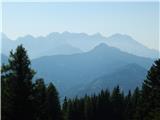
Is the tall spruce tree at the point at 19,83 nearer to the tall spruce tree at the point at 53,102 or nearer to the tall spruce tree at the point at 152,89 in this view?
the tall spruce tree at the point at 152,89

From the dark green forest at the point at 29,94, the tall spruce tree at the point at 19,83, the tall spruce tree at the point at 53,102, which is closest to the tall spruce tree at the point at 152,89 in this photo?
the dark green forest at the point at 29,94

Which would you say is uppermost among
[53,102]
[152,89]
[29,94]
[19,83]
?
[53,102]

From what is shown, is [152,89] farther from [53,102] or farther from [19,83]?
[53,102]

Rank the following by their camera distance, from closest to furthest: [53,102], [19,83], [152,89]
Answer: [19,83] < [152,89] < [53,102]

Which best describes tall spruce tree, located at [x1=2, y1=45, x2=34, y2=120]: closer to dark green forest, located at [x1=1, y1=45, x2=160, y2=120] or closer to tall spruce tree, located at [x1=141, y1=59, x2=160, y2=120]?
dark green forest, located at [x1=1, y1=45, x2=160, y2=120]

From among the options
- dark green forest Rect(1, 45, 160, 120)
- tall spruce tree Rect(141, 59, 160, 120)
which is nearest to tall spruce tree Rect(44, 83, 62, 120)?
dark green forest Rect(1, 45, 160, 120)

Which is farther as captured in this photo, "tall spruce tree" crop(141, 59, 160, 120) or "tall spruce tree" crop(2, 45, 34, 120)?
"tall spruce tree" crop(141, 59, 160, 120)

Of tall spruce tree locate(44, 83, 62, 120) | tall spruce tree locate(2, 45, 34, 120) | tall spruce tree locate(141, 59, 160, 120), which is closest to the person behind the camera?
tall spruce tree locate(2, 45, 34, 120)

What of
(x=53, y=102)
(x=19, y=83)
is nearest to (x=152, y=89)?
(x=19, y=83)

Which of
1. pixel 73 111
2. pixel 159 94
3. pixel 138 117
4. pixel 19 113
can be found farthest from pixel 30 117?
pixel 73 111

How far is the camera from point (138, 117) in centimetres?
3725

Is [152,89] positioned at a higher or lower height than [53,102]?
lower

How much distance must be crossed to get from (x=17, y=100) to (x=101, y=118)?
82136 mm

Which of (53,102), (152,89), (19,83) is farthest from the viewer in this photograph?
(53,102)
